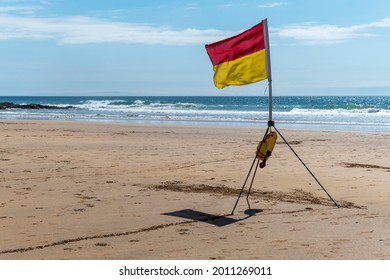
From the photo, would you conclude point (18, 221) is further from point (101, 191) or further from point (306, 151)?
point (306, 151)

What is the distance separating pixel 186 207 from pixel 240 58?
7.99 ft

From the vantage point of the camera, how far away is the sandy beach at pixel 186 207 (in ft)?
19.6

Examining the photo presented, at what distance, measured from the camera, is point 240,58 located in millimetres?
7980

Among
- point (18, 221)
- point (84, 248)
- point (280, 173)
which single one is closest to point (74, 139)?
point (280, 173)

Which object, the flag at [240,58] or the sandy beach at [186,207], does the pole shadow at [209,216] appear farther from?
the flag at [240,58]

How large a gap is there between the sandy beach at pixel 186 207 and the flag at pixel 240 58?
200 cm

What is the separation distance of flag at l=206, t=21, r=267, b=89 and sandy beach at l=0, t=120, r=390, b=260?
78.7 inches

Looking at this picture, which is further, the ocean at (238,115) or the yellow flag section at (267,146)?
the ocean at (238,115)

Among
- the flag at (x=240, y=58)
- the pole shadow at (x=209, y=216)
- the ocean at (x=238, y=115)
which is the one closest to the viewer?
the pole shadow at (x=209, y=216)

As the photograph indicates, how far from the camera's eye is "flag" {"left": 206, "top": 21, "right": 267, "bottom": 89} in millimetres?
7875

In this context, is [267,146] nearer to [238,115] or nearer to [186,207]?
[186,207]

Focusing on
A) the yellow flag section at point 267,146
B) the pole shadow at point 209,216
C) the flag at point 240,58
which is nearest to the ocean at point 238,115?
the yellow flag section at point 267,146
